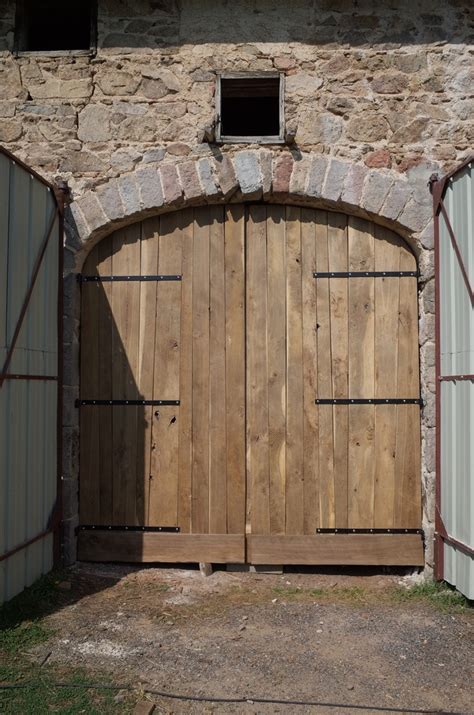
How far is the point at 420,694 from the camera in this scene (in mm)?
2877

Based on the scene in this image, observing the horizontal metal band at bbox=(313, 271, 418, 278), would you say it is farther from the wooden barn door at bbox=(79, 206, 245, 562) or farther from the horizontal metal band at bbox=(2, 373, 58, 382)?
the horizontal metal band at bbox=(2, 373, 58, 382)

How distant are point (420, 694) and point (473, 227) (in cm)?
241

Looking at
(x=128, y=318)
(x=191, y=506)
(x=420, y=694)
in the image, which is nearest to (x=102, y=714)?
(x=420, y=694)

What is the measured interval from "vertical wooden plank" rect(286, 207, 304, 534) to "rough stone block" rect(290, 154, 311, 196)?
0.19 meters

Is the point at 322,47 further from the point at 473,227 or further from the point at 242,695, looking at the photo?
the point at 242,695

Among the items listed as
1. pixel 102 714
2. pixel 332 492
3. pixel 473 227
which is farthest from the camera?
pixel 332 492

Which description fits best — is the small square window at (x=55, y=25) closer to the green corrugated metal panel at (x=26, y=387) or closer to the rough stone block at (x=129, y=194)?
the rough stone block at (x=129, y=194)

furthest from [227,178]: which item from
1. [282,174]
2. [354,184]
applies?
[354,184]

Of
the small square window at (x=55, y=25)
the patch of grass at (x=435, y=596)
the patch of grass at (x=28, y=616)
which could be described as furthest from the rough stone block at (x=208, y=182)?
the patch of grass at (x=435, y=596)

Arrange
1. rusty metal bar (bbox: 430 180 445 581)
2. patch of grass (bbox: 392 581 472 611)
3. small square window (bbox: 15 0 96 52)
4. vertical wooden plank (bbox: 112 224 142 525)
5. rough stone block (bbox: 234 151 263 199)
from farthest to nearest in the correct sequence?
small square window (bbox: 15 0 96 52), vertical wooden plank (bbox: 112 224 142 525), rough stone block (bbox: 234 151 263 199), rusty metal bar (bbox: 430 180 445 581), patch of grass (bbox: 392 581 472 611)

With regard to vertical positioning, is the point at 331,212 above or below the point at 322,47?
below

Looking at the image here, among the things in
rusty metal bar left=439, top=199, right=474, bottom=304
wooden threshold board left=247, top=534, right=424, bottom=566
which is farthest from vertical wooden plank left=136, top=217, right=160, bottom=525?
rusty metal bar left=439, top=199, right=474, bottom=304

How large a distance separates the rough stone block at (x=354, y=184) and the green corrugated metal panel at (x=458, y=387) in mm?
570

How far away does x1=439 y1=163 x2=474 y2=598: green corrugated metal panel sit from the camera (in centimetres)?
378
